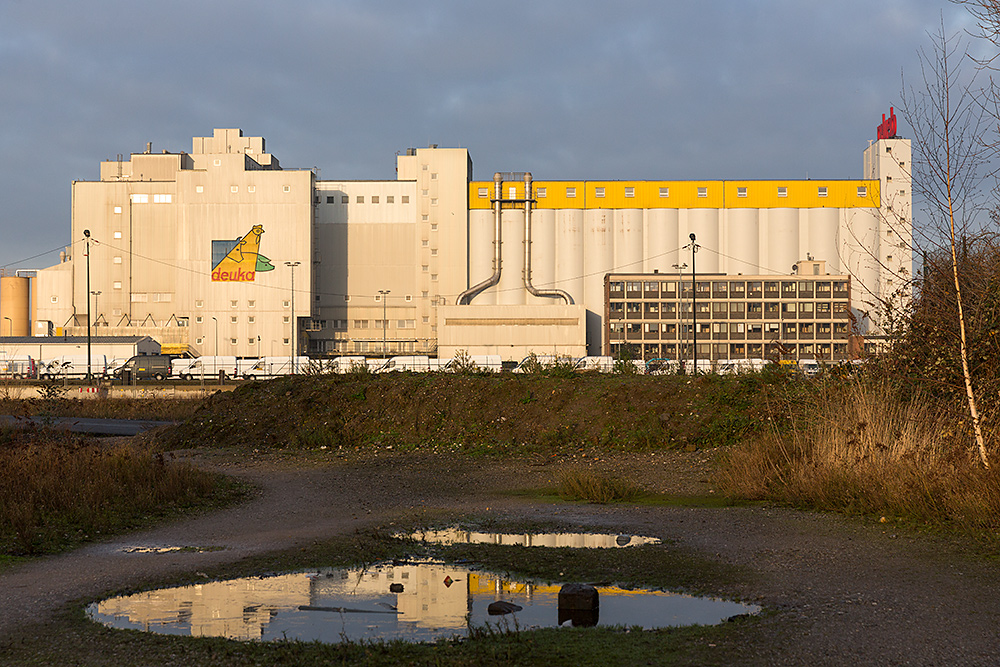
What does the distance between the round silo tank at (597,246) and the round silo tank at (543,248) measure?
398 cm

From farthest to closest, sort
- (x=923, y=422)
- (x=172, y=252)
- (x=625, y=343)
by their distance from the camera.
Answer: (x=172, y=252) → (x=625, y=343) → (x=923, y=422)

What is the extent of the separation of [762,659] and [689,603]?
1695 mm

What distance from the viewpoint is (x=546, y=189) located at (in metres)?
106

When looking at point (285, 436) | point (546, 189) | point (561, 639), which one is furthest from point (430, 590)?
point (546, 189)

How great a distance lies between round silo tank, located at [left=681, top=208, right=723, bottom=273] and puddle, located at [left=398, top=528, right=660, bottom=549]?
98.5 meters

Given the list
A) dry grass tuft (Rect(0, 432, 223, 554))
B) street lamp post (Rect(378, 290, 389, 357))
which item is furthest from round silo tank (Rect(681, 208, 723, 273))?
dry grass tuft (Rect(0, 432, 223, 554))

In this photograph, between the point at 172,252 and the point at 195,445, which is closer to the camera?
the point at 195,445

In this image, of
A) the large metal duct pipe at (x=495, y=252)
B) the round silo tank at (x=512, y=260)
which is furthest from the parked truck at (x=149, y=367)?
the round silo tank at (x=512, y=260)

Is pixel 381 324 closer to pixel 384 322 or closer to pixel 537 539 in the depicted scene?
pixel 384 322

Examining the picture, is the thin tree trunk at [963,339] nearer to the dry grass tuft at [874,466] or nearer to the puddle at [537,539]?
the dry grass tuft at [874,466]

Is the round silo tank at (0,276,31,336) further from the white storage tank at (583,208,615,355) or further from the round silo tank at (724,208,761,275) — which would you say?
the round silo tank at (724,208,761,275)

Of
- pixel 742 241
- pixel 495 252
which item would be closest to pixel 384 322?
pixel 495 252

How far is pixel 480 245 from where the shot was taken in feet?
345

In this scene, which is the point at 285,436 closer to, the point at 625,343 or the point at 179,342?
the point at 625,343
